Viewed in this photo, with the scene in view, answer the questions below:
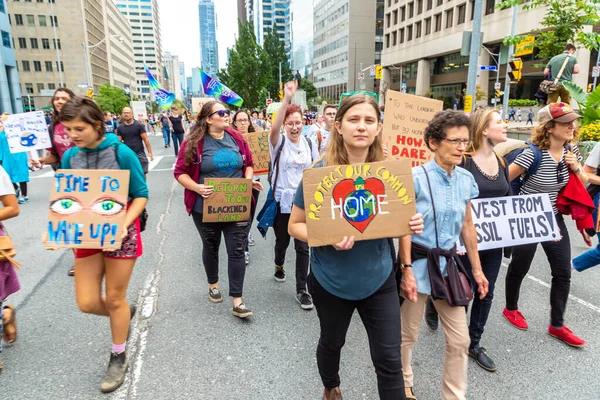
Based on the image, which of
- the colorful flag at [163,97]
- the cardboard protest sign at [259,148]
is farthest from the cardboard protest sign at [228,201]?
the colorful flag at [163,97]

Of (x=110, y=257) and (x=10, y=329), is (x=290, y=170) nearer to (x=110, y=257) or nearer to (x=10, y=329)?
(x=110, y=257)

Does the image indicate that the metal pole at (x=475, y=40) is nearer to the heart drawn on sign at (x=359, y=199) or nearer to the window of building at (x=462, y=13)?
the heart drawn on sign at (x=359, y=199)

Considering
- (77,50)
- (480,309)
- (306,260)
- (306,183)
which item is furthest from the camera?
(77,50)

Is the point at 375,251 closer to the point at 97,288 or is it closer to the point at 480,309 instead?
the point at 480,309

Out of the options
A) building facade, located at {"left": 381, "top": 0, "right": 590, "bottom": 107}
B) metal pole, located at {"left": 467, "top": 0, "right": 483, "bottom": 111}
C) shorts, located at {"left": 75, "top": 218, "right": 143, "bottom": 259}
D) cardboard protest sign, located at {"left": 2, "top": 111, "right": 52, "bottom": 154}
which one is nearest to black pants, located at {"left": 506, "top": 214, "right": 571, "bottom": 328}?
shorts, located at {"left": 75, "top": 218, "right": 143, "bottom": 259}

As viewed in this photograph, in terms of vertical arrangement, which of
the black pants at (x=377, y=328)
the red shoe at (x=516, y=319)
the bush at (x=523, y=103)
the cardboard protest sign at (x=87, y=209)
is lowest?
the red shoe at (x=516, y=319)

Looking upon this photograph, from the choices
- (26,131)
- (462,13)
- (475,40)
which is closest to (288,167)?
(26,131)

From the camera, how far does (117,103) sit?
2776 inches

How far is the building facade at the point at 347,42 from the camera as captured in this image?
83875 millimetres

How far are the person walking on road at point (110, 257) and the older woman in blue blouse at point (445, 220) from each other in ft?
6.21

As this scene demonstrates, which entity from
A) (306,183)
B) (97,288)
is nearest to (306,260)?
(97,288)

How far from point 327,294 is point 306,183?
2.21ft

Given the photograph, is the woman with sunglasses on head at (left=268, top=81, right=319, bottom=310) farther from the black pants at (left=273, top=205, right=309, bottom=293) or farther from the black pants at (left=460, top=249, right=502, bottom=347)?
the black pants at (left=460, top=249, right=502, bottom=347)

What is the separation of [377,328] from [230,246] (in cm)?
204
